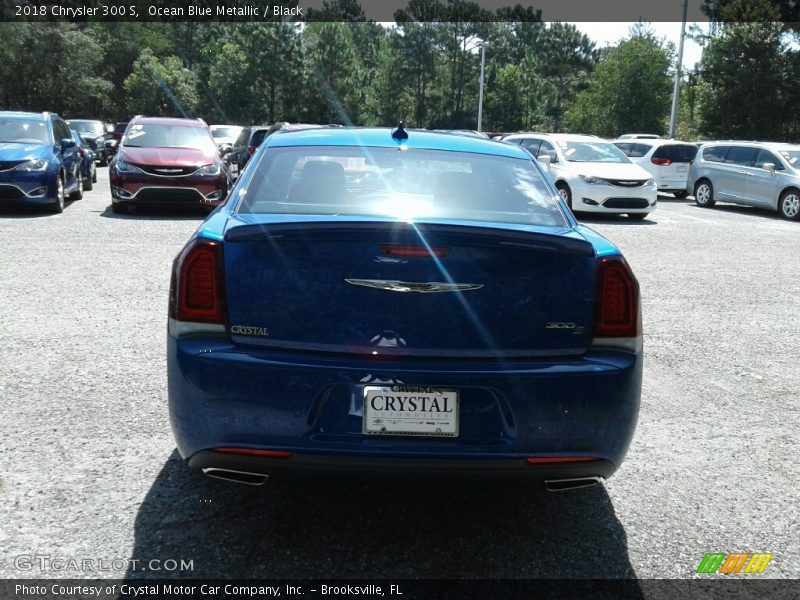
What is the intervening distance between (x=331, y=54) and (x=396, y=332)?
79.3 metres

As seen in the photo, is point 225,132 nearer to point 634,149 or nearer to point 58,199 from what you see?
point 634,149

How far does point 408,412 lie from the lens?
117 inches

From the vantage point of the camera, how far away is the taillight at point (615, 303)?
10.5 feet

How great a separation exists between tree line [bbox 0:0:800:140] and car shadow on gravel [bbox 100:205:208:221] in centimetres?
3261

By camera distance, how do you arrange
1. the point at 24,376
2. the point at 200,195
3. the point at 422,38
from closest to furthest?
1. the point at 24,376
2. the point at 200,195
3. the point at 422,38

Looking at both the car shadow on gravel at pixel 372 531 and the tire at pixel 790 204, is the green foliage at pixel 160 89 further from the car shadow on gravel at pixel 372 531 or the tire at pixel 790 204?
the car shadow on gravel at pixel 372 531

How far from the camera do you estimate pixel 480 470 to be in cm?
299

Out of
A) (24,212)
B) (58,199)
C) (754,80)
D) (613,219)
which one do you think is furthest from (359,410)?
(754,80)

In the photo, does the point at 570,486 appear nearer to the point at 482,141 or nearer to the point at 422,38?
the point at 482,141

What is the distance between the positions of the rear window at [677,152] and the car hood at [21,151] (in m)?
16.1

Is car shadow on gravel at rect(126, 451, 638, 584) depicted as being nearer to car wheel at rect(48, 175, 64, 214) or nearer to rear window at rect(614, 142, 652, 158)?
car wheel at rect(48, 175, 64, 214)

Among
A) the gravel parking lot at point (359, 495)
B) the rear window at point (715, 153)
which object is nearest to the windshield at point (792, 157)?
the rear window at point (715, 153)

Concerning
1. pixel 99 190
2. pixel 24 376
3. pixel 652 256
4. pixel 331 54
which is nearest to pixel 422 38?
pixel 331 54

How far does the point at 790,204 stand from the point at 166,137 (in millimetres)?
13223
